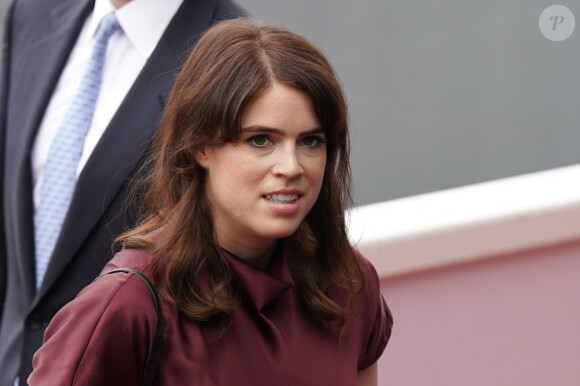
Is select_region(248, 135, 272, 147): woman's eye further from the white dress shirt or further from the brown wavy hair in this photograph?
the white dress shirt

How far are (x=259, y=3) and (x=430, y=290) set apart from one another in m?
1.74

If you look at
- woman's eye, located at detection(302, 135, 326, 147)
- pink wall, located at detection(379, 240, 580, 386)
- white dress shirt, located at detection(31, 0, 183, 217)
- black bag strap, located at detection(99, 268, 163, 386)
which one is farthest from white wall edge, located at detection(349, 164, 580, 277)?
black bag strap, located at detection(99, 268, 163, 386)

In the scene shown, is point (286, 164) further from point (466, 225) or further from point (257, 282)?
point (466, 225)

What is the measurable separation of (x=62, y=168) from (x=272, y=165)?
A: 700 millimetres

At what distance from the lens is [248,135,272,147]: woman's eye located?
5.64ft

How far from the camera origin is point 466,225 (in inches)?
133

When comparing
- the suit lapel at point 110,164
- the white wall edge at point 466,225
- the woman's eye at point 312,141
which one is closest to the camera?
the woman's eye at point 312,141

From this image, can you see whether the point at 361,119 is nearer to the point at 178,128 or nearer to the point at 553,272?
the point at 553,272

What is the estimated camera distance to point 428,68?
15.5 feet

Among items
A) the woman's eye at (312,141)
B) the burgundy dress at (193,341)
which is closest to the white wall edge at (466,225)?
the burgundy dress at (193,341)

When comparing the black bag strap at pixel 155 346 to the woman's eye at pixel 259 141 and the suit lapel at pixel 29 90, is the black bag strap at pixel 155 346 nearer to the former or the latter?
the woman's eye at pixel 259 141

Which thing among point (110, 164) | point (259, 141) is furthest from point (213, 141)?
point (110, 164)

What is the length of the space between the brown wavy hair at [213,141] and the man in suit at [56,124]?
0.23 metres

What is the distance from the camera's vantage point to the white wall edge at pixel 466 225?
3.31 m
